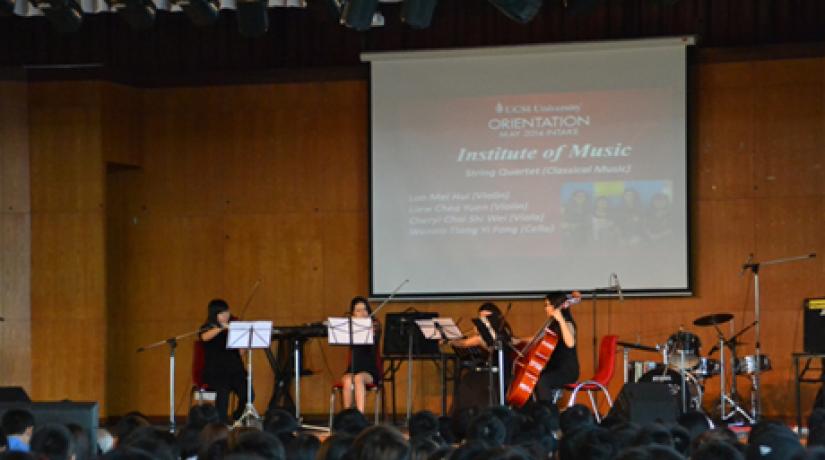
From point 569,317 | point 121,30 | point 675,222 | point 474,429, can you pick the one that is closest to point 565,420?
point 474,429

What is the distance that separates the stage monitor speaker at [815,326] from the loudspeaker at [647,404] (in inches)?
103

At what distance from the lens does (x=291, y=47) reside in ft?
42.9

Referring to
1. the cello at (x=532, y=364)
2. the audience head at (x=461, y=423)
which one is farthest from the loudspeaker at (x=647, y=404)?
the cello at (x=532, y=364)

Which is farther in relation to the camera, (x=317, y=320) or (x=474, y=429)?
(x=317, y=320)

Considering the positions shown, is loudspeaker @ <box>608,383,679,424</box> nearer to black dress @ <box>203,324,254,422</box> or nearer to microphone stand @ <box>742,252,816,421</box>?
microphone stand @ <box>742,252,816,421</box>

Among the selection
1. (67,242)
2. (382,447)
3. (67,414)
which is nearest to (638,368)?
(67,242)

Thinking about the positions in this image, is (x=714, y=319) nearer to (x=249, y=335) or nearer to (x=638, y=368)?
(x=638, y=368)

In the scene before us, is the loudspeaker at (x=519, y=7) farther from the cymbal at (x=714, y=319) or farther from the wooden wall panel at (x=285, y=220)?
the wooden wall panel at (x=285, y=220)

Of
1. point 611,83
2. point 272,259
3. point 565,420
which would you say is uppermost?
point 611,83

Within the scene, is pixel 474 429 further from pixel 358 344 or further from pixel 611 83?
pixel 611 83

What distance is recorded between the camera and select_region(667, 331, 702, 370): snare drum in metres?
11.1

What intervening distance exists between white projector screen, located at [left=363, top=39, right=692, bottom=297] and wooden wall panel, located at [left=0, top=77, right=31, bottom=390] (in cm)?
340

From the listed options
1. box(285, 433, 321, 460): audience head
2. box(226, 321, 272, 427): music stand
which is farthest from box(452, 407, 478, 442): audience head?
box(226, 321, 272, 427): music stand

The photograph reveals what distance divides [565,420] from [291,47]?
270 inches
